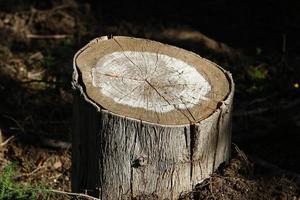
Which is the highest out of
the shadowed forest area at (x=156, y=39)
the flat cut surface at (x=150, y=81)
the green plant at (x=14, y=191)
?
the flat cut surface at (x=150, y=81)

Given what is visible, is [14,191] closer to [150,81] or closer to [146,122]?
[150,81]

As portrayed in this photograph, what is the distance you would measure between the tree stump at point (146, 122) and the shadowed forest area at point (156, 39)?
→ 16.5 inches

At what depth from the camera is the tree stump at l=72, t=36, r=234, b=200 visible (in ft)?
9.34

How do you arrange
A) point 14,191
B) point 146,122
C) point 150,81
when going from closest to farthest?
point 146,122 → point 150,81 → point 14,191

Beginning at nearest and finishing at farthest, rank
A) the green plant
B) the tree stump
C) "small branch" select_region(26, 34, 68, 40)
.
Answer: the tree stump, the green plant, "small branch" select_region(26, 34, 68, 40)

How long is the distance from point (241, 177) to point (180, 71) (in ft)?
2.02

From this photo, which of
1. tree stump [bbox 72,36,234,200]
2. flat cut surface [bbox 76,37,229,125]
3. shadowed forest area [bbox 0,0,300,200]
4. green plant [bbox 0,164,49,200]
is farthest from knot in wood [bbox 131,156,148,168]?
Answer: green plant [bbox 0,164,49,200]

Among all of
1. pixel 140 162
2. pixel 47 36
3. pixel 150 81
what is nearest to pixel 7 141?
pixel 47 36

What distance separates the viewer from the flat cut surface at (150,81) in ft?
9.49

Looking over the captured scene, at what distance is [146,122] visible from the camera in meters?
2.79

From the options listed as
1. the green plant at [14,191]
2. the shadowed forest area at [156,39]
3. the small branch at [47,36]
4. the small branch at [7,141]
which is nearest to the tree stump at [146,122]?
the shadowed forest area at [156,39]

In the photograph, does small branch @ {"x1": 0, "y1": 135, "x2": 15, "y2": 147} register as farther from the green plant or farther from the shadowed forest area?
the green plant

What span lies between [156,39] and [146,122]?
3.14 m

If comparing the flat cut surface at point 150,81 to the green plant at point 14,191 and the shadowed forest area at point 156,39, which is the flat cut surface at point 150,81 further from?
the green plant at point 14,191
